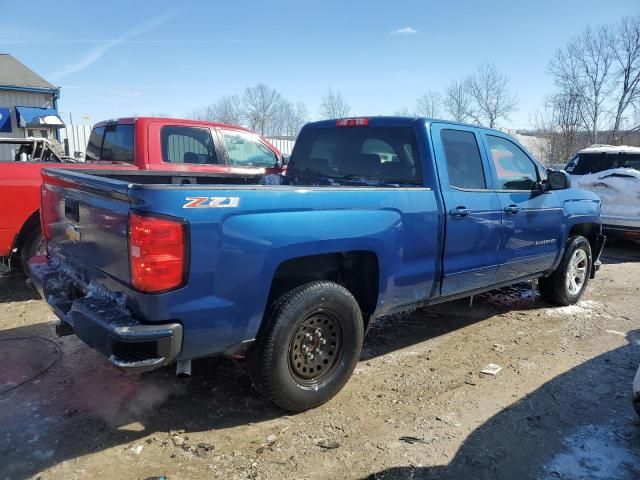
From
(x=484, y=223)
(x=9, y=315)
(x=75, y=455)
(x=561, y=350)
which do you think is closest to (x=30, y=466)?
(x=75, y=455)

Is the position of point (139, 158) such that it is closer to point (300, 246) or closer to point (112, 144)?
point (112, 144)

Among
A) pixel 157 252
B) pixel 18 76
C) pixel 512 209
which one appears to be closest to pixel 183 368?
pixel 157 252

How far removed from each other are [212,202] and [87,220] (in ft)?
3.09

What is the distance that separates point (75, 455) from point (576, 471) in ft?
9.27

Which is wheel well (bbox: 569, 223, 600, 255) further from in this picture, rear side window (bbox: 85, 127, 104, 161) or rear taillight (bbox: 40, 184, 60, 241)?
rear side window (bbox: 85, 127, 104, 161)

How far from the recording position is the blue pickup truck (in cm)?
259

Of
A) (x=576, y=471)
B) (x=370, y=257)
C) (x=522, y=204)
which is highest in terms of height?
(x=522, y=204)

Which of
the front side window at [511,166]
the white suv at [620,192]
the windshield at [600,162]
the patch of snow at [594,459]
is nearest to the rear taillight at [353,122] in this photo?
the front side window at [511,166]

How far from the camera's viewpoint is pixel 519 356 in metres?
4.43

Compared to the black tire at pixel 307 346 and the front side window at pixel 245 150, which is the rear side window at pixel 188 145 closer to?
the front side window at pixel 245 150

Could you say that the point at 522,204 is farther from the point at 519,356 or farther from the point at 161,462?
the point at 161,462

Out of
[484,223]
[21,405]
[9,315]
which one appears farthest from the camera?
[9,315]

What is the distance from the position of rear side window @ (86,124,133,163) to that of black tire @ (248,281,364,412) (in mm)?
4160

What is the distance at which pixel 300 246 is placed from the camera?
3.02 m
